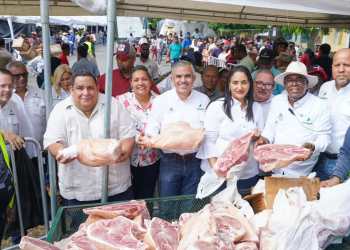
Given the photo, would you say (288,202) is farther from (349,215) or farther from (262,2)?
(262,2)

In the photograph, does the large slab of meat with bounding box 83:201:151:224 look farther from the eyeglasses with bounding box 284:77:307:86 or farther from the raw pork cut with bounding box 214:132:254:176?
the eyeglasses with bounding box 284:77:307:86

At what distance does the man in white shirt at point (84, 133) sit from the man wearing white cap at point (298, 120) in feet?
3.47

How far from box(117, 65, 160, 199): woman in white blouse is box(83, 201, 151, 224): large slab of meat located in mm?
1060

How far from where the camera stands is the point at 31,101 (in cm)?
416

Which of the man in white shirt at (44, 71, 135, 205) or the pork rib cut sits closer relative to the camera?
the pork rib cut

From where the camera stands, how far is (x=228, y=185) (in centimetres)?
262

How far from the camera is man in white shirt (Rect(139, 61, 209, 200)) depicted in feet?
10.8

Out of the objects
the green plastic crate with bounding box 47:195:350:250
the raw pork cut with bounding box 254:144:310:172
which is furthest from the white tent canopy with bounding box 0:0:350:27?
the green plastic crate with bounding box 47:195:350:250

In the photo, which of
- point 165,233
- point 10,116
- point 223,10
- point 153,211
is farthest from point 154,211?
point 223,10

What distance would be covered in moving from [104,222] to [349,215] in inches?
54.4

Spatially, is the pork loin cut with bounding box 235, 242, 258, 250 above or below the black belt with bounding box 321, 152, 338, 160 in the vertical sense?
below

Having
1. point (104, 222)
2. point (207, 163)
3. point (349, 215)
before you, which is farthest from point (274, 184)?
point (104, 222)

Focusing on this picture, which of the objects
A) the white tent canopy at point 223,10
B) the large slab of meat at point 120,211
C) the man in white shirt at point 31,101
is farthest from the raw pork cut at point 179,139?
the man in white shirt at point 31,101

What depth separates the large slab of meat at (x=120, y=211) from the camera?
7.98 feet
